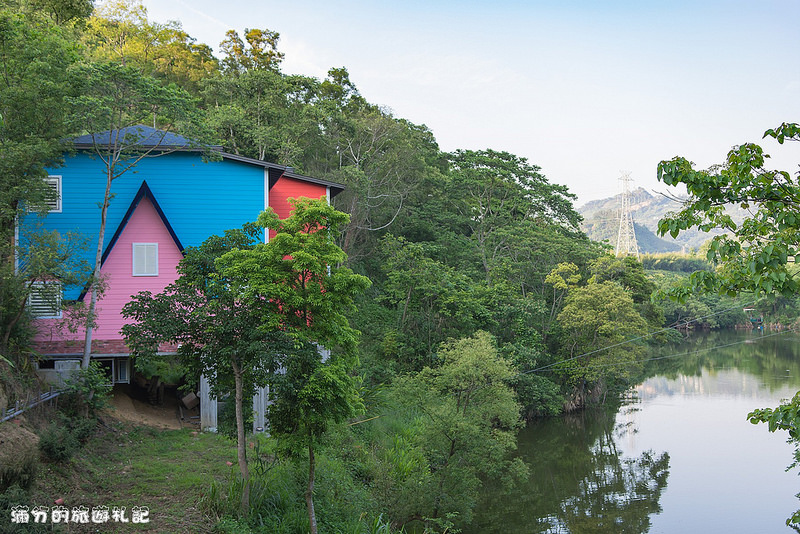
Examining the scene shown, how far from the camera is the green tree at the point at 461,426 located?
14539mm

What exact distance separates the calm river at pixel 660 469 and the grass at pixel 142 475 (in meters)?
7.73

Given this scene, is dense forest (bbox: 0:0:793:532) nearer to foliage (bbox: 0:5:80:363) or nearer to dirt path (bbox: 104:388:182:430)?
foliage (bbox: 0:5:80:363)

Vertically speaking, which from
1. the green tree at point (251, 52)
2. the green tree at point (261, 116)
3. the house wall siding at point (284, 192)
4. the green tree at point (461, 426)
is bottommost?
the green tree at point (461, 426)

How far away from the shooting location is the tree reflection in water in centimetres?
1728

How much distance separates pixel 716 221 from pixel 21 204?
13.5 meters

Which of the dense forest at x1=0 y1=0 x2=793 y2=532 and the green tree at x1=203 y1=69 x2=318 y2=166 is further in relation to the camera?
the green tree at x1=203 y1=69 x2=318 y2=166

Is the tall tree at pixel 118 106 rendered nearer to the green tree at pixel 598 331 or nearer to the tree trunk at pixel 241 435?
the tree trunk at pixel 241 435

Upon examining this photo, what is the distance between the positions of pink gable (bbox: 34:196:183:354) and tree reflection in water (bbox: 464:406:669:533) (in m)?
10.7

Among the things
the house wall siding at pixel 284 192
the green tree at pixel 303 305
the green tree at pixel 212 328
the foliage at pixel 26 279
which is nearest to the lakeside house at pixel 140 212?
the house wall siding at pixel 284 192

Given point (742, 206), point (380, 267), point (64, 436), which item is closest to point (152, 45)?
point (380, 267)

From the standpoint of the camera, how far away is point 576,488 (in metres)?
20.3

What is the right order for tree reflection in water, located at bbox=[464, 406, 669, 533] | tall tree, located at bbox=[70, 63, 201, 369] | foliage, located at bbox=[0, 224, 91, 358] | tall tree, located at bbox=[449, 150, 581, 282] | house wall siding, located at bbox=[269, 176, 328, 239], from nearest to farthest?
1. foliage, located at bbox=[0, 224, 91, 358]
2. tall tree, located at bbox=[70, 63, 201, 369]
3. tree reflection in water, located at bbox=[464, 406, 669, 533]
4. house wall siding, located at bbox=[269, 176, 328, 239]
5. tall tree, located at bbox=[449, 150, 581, 282]

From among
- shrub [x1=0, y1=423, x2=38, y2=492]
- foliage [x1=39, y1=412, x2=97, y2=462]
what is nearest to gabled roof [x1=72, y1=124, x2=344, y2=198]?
foliage [x1=39, y1=412, x2=97, y2=462]

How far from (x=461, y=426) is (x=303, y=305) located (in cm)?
675
